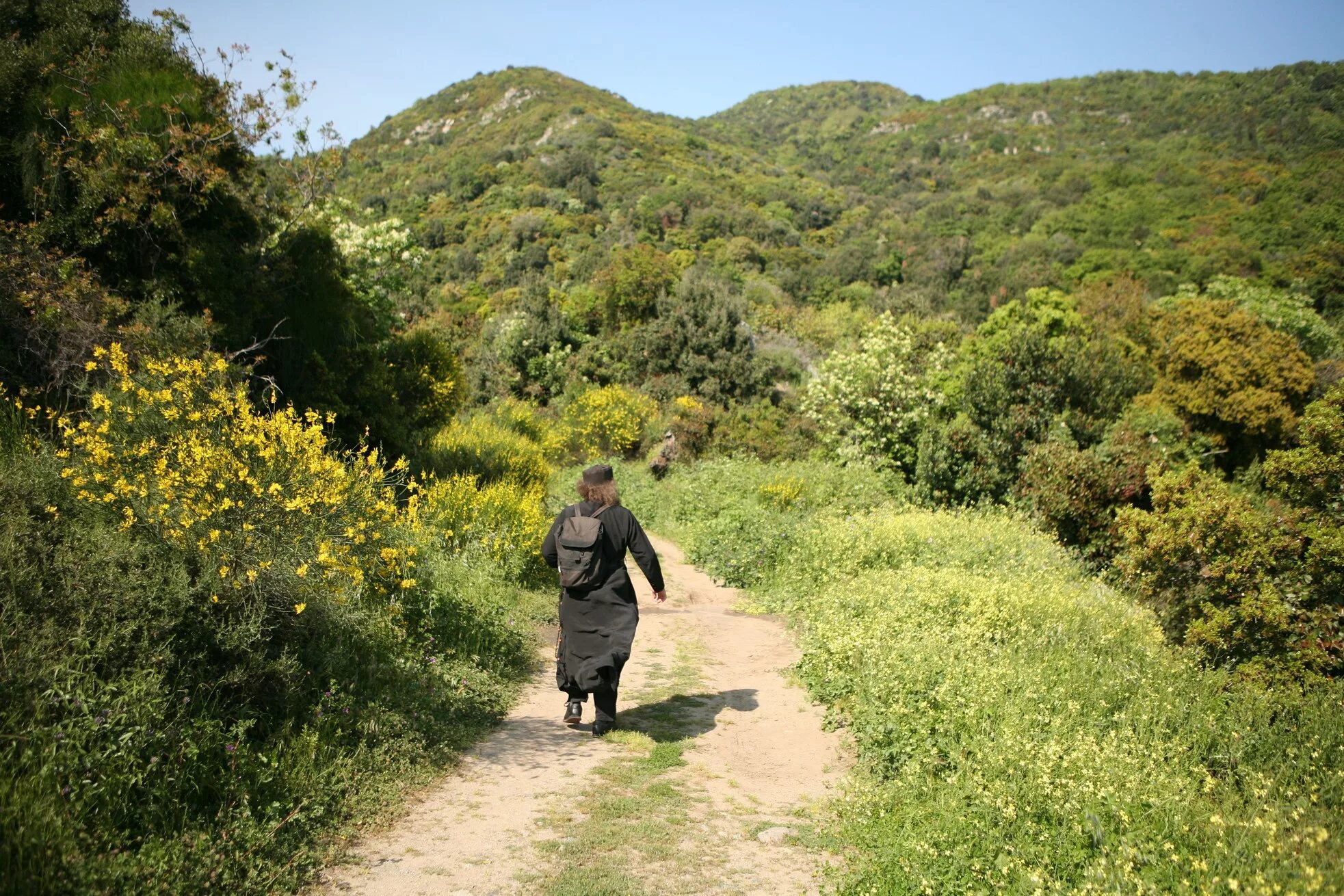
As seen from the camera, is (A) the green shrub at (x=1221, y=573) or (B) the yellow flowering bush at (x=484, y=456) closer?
(A) the green shrub at (x=1221, y=573)

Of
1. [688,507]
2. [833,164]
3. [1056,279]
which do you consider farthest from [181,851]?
[833,164]

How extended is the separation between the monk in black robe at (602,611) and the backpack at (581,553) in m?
0.05

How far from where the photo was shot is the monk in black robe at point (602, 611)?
5.78 metres

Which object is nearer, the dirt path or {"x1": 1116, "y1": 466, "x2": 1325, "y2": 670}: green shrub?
the dirt path

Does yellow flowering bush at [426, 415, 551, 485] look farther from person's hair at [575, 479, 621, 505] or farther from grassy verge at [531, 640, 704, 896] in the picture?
grassy verge at [531, 640, 704, 896]

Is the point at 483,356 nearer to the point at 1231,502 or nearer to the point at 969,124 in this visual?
the point at 1231,502

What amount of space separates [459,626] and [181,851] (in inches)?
141

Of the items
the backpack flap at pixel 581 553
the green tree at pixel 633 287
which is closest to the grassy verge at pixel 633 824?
the backpack flap at pixel 581 553

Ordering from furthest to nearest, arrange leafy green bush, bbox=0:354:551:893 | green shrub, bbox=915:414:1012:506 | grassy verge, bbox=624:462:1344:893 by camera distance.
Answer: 1. green shrub, bbox=915:414:1012:506
2. grassy verge, bbox=624:462:1344:893
3. leafy green bush, bbox=0:354:551:893

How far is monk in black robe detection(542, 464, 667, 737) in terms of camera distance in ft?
19.0

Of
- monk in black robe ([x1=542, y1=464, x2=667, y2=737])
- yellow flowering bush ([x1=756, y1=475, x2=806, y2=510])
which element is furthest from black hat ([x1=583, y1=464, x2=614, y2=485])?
yellow flowering bush ([x1=756, y1=475, x2=806, y2=510])

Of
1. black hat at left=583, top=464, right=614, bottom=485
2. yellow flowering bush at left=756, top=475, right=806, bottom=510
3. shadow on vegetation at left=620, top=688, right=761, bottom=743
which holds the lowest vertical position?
shadow on vegetation at left=620, top=688, right=761, bottom=743

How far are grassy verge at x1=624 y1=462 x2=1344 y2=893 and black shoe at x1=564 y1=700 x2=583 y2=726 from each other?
1.94 meters

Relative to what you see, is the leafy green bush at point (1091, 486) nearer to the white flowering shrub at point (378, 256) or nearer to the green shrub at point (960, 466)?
the green shrub at point (960, 466)
